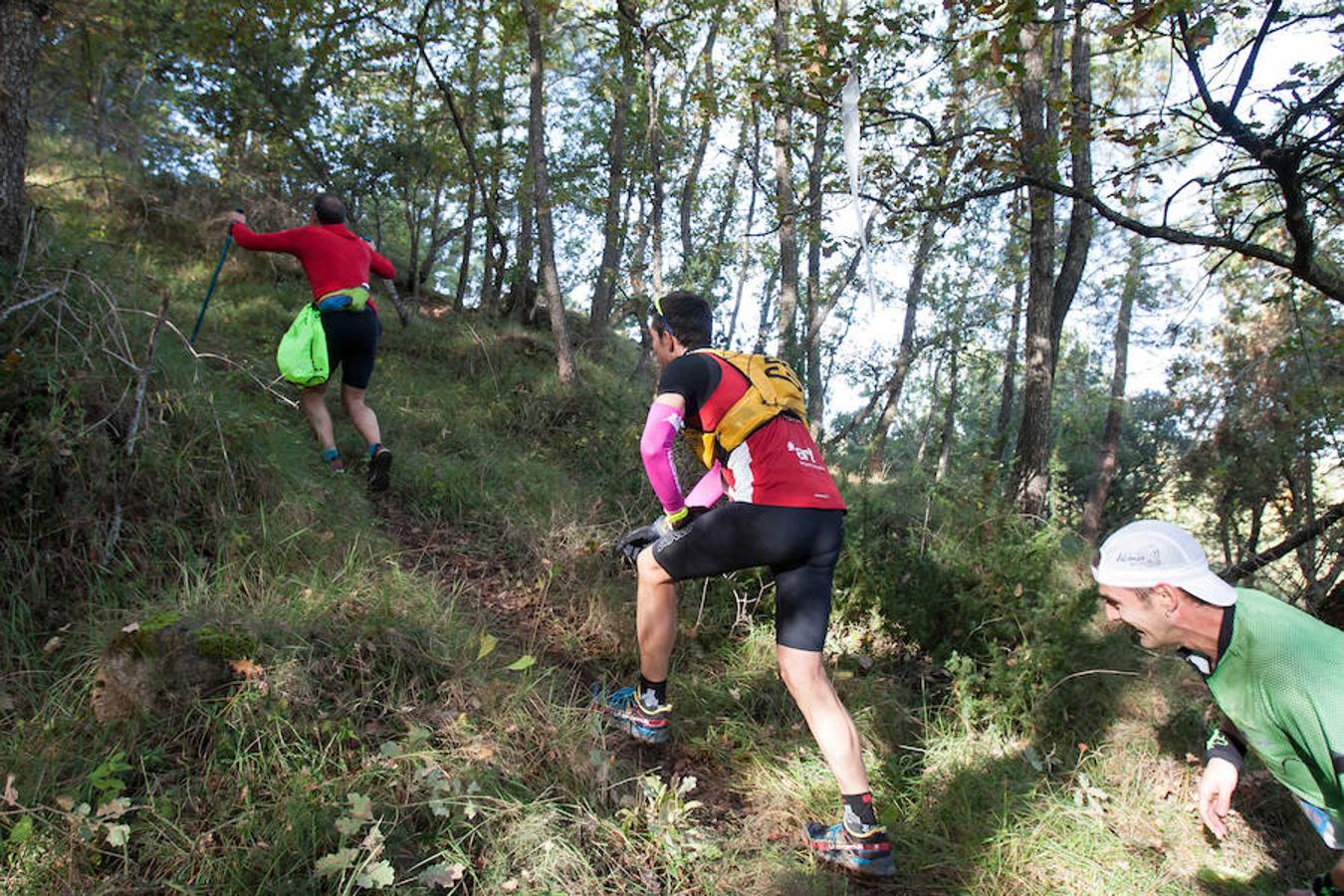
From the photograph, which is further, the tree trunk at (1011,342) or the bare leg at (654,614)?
the tree trunk at (1011,342)

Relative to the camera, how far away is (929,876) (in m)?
2.73

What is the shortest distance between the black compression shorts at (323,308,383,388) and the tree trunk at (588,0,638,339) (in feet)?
13.6

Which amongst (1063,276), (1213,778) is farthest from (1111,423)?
(1213,778)

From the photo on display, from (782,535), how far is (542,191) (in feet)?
19.3

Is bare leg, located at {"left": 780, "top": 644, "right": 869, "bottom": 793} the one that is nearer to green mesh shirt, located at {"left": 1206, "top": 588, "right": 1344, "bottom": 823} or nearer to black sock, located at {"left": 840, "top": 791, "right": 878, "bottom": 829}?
black sock, located at {"left": 840, "top": 791, "right": 878, "bottom": 829}

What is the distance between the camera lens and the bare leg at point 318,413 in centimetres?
489

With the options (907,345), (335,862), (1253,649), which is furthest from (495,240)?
(907,345)

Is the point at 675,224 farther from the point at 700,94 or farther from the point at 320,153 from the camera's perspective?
the point at 700,94

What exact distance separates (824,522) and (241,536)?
273 centimetres

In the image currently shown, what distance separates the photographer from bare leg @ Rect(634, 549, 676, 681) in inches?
116

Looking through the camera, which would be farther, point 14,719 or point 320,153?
point 320,153

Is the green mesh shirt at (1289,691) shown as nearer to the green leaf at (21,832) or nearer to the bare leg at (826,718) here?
the bare leg at (826,718)

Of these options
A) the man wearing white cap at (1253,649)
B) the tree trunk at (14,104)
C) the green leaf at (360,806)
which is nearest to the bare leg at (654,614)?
the green leaf at (360,806)

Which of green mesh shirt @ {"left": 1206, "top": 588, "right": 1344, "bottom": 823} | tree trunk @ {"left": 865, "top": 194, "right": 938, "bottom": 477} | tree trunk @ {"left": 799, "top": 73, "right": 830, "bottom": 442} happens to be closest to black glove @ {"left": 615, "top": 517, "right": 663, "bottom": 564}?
green mesh shirt @ {"left": 1206, "top": 588, "right": 1344, "bottom": 823}
